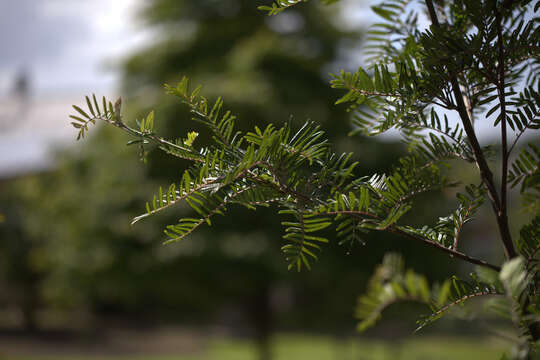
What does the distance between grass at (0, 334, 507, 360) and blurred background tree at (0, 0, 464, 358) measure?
2.25m

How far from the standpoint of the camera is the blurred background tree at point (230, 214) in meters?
6.49

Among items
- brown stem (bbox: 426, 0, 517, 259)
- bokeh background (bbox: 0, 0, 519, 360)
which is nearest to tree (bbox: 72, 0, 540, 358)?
brown stem (bbox: 426, 0, 517, 259)

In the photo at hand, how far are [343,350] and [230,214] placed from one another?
6.21 m

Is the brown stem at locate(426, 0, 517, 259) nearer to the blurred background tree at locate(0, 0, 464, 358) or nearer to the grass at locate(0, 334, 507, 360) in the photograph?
the blurred background tree at locate(0, 0, 464, 358)

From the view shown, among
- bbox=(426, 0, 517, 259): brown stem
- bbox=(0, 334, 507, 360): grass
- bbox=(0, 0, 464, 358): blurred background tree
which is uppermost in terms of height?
bbox=(0, 0, 464, 358): blurred background tree

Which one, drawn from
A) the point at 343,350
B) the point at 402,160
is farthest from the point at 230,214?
the point at 343,350

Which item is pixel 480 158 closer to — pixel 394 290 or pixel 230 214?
pixel 394 290

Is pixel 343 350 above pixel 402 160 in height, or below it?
below

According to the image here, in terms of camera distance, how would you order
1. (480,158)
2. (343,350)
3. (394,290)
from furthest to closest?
(343,350) < (480,158) < (394,290)

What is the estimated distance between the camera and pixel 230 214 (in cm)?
632

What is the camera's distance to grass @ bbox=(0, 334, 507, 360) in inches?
414

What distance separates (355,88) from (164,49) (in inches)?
313

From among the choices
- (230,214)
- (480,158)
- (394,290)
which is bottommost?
(394,290)

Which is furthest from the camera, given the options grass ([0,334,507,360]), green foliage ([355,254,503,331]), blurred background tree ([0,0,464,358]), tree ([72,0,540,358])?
grass ([0,334,507,360])
